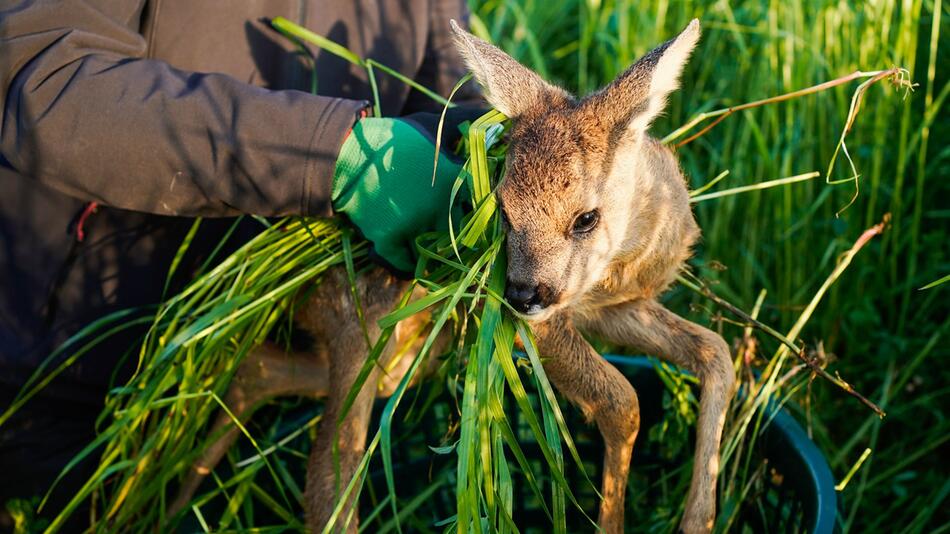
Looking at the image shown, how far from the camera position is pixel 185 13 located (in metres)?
2.50

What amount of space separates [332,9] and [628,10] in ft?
5.23

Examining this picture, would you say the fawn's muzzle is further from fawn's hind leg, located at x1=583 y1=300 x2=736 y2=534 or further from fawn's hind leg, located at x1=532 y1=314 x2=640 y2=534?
fawn's hind leg, located at x1=583 y1=300 x2=736 y2=534

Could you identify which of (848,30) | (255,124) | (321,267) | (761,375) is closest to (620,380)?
(761,375)

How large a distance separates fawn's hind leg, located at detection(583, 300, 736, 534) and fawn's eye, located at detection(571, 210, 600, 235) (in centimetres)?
38

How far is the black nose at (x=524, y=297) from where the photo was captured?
2082 mm

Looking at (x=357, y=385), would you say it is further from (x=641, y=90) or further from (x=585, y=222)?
(x=641, y=90)

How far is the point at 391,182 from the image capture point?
2.26 meters

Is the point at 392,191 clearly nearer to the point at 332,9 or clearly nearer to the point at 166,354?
the point at 166,354

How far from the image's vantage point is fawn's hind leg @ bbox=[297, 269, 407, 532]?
8.20 ft

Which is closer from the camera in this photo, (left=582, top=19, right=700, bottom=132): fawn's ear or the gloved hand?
(left=582, top=19, right=700, bottom=132): fawn's ear

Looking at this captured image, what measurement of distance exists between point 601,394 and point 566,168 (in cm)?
56

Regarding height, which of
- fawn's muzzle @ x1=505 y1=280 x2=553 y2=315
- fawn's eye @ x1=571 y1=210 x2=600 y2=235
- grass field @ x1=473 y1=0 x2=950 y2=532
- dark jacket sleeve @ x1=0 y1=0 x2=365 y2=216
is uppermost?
dark jacket sleeve @ x1=0 y1=0 x2=365 y2=216

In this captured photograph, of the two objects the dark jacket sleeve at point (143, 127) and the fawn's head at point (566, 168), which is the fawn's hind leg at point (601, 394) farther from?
the dark jacket sleeve at point (143, 127)

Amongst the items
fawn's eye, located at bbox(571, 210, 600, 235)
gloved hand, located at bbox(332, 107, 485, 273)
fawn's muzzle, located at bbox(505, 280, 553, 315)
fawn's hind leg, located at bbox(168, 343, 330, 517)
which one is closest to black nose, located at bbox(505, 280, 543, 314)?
fawn's muzzle, located at bbox(505, 280, 553, 315)
